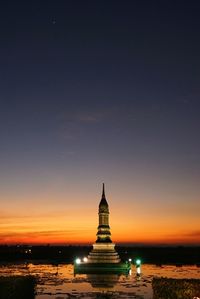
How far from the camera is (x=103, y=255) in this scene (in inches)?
3824

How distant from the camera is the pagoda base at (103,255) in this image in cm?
9588

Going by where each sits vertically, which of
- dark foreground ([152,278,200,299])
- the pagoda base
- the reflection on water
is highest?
the pagoda base

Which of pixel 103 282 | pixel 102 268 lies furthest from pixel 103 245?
pixel 103 282

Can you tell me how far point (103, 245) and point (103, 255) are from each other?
289 centimetres

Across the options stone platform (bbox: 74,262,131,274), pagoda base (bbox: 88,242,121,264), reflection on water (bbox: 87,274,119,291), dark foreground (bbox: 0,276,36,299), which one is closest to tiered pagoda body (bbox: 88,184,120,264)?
pagoda base (bbox: 88,242,121,264)

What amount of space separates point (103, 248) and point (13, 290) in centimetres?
6290

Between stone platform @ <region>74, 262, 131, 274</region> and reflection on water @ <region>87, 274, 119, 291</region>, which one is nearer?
reflection on water @ <region>87, 274, 119, 291</region>

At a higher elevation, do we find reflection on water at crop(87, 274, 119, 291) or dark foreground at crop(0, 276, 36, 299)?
dark foreground at crop(0, 276, 36, 299)

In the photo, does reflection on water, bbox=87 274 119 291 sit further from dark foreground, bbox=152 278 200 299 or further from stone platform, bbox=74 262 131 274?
dark foreground, bbox=152 278 200 299

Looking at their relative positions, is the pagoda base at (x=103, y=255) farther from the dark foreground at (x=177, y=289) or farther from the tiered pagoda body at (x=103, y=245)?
the dark foreground at (x=177, y=289)

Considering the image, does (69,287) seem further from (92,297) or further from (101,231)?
(101,231)

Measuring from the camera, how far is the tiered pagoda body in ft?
317

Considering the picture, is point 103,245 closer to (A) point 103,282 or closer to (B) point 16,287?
(A) point 103,282

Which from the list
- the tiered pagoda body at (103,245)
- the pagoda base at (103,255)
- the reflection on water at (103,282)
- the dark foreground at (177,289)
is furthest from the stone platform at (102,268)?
the dark foreground at (177,289)
